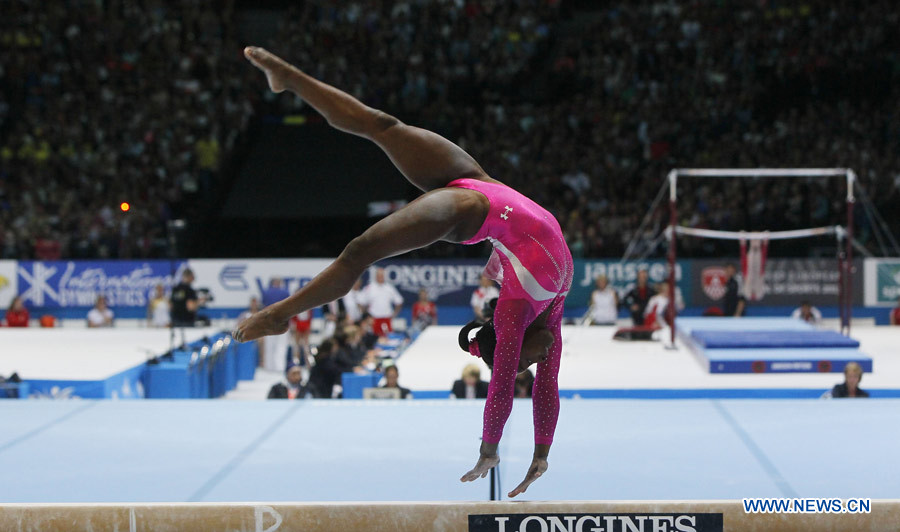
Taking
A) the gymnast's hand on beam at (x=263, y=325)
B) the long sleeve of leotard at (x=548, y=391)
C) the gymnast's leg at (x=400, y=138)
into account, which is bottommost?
the long sleeve of leotard at (x=548, y=391)

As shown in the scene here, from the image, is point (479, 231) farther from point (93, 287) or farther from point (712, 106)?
point (712, 106)

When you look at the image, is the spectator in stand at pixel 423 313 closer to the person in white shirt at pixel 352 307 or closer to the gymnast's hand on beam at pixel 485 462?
the person in white shirt at pixel 352 307

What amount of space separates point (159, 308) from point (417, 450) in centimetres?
1056

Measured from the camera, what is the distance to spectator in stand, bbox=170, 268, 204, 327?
12496 mm

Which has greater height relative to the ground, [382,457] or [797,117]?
[797,117]

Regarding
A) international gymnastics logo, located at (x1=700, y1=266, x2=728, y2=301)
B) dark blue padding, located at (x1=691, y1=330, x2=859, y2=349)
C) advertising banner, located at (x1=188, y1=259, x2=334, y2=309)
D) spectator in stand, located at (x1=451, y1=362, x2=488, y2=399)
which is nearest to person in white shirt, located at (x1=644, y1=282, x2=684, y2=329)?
dark blue padding, located at (x1=691, y1=330, x2=859, y2=349)

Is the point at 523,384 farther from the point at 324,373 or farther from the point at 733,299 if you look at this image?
the point at 733,299

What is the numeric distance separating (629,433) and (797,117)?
13.9 meters

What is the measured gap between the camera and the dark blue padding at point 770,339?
9.94 meters

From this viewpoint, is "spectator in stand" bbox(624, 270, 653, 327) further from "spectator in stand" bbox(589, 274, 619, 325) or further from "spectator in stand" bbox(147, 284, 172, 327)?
"spectator in stand" bbox(147, 284, 172, 327)

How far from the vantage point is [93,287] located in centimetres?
1620

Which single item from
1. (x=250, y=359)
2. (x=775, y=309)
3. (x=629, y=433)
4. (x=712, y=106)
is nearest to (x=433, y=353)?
(x=250, y=359)

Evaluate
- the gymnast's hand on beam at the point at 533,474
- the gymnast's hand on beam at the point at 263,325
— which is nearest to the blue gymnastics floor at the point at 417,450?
the gymnast's hand on beam at the point at 533,474

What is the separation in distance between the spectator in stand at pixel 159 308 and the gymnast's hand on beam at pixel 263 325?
11738 mm
